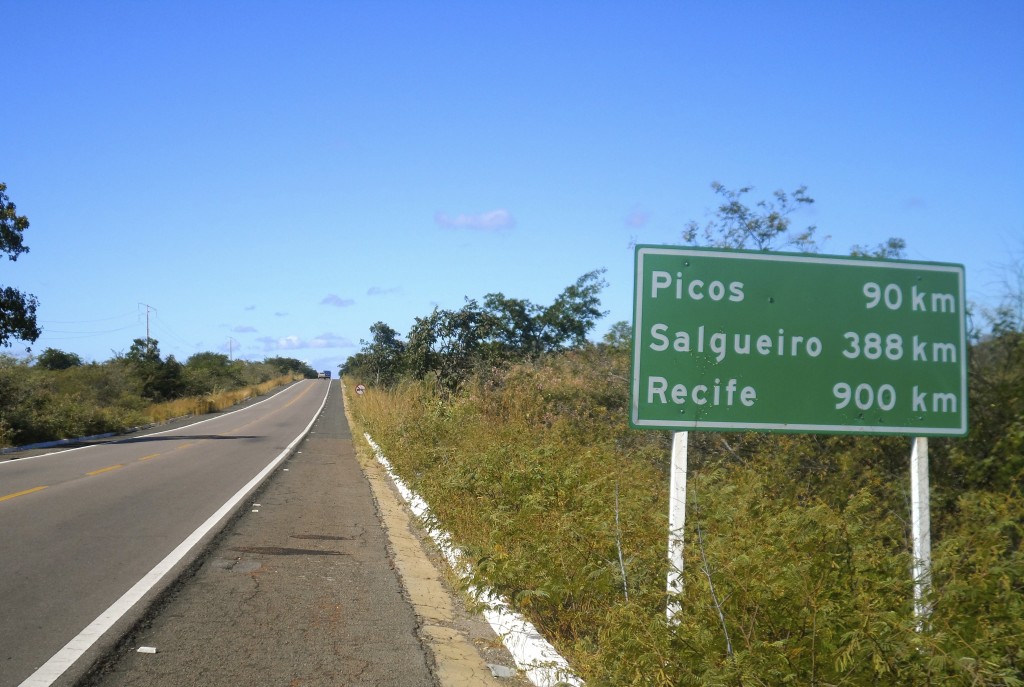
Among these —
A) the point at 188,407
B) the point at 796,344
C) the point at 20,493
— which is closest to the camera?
the point at 796,344

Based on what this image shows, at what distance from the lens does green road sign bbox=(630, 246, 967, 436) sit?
535cm

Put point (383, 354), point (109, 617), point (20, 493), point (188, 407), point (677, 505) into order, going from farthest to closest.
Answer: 1. point (188, 407)
2. point (383, 354)
3. point (20, 493)
4. point (109, 617)
5. point (677, 505)

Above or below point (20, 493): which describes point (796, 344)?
above

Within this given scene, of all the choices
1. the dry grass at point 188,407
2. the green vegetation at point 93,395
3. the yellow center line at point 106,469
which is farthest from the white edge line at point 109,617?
the dry grass at point 188,407

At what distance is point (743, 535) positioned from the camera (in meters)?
6.04

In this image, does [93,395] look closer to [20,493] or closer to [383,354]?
[383,354]

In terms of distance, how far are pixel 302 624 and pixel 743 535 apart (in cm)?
319

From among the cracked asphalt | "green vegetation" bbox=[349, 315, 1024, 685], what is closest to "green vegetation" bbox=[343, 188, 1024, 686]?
"green vegetation" bbox=[349, 315, 1024, 685]

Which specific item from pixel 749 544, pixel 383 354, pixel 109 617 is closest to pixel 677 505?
pixel 749 544

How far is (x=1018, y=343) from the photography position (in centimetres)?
771

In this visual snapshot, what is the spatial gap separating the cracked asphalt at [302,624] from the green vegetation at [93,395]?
19.7 m

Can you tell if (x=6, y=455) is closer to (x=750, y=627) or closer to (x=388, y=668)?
(x=388, y=668)

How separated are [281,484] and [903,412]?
490 inches

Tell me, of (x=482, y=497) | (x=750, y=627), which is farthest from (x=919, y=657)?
(x=482, y=497)
